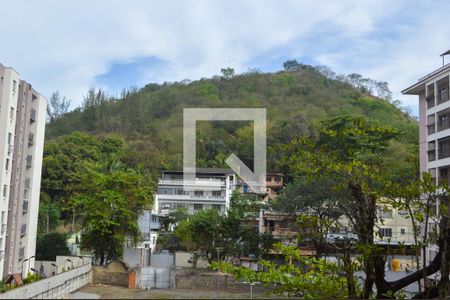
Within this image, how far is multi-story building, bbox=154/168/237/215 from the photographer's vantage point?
31.6 meters

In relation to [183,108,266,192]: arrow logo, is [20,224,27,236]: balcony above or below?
below

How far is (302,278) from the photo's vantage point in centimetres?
333

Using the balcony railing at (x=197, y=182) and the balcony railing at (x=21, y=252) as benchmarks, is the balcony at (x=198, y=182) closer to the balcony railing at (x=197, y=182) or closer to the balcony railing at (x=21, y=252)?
the balcony railing at (x=197, y=182)

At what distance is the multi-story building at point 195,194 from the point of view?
Result: 31.6 m

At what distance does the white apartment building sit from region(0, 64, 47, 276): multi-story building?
1608 cm

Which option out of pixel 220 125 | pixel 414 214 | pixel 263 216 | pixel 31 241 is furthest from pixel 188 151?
pixel 414 214

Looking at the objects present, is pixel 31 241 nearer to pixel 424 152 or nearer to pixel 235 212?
pixel 235 212

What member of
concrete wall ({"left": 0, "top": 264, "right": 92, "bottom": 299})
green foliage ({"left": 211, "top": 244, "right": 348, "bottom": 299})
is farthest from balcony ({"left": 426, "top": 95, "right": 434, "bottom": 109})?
green foliage ({"left": 211, "top": 244, "right": 348, "bottom": 299})

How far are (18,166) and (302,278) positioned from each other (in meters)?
18.8

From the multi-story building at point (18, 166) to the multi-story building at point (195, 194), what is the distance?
10355 millimetres

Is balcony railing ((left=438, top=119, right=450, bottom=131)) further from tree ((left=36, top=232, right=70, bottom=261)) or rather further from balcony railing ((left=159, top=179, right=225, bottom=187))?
tree ((left=36, top=232, right=70, bottom=261))

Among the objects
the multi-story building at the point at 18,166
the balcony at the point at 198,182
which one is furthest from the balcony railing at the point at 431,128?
the multi-story building at the point at 18,166

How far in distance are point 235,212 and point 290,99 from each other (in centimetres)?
4357

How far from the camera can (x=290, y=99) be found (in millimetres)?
61938
